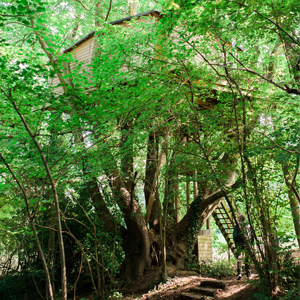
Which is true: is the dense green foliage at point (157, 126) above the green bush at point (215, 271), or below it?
above

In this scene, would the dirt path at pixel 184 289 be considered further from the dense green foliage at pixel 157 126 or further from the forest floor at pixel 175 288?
the dense green foliage at pixel 157 126

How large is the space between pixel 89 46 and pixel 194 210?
6.24 metres

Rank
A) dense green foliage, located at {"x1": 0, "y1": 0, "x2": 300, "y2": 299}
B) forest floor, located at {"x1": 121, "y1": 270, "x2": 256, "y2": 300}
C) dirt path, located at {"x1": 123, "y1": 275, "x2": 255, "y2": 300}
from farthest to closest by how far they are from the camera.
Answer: forest floor, located at {"x1": 121, "y1": 270, "x2": 256, "y2": 300}, dirt path, located at {"x1": 123, "y1": 275, "x2": 255, "y2": 300}, dense green foliage, located at {"x1": 0, "y1": 0, "x2": 300, "y2": 299}

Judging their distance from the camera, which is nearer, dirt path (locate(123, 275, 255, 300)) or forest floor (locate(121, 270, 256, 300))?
dirt path (locate(123, 275, 255, 300))

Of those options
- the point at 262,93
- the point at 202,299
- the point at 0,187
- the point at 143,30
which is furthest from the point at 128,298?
the point at 143,30

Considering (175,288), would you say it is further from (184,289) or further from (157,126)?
(157,126)

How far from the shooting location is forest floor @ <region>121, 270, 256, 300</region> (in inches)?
201

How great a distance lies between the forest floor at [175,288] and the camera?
16.8 feet

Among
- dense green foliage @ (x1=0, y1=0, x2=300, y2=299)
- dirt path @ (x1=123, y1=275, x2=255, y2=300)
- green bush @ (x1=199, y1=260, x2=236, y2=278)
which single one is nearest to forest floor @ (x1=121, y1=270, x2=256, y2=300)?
dirt path @ (x1=123, y1=275, x2=255, y2=300)

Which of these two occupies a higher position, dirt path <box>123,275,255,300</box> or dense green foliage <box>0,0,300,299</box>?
dense green foliage <box>0,0,300,299</box>

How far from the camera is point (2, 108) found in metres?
4.27

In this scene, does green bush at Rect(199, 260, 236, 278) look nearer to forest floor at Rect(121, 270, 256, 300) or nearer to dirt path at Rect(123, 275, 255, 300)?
forest floor at Rect(121, 270, 256, 300)

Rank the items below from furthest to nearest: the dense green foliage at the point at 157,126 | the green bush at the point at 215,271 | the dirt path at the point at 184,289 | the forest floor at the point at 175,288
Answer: the green bush at the point at 215,271
the forest floor at the point at 175,288
the dirt path at the point at 184,289
the dense green foliage at the point at 157,126

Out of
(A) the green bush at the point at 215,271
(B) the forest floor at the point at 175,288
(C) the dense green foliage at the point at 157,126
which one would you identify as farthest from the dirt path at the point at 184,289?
(C) the dense green foliage at the point at 157,126
